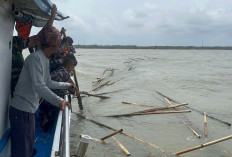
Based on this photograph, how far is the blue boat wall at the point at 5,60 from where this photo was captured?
9.87 feet

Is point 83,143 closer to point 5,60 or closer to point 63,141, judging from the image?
point 63,141

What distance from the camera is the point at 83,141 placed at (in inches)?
101

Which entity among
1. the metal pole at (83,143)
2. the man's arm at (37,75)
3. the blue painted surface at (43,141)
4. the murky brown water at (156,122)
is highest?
the man's arm at (37,75)

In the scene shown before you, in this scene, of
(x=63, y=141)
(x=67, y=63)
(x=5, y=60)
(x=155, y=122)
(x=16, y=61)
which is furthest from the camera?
(x=155, y=122)

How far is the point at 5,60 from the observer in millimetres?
3156

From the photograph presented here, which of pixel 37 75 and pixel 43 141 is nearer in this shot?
pixel 37 75

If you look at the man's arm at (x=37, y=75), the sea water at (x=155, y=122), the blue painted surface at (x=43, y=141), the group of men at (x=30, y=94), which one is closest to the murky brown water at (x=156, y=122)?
the sea water at (x=155, y=122)

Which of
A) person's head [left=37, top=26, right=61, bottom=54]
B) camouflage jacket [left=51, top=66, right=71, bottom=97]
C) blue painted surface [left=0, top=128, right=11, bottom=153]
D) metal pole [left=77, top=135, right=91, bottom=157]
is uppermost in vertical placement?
person's head [left=37, top=26, right=61, bottom=54]

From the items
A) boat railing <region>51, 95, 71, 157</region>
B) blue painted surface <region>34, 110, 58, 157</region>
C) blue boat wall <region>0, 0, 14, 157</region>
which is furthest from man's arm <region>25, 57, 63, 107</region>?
blue painted surface <region>34, 110, 58, 157</region>

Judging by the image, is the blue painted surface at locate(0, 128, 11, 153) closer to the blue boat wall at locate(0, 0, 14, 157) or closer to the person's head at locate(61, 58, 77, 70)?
the blue boat wall at locate(0, 0, 14, 157)

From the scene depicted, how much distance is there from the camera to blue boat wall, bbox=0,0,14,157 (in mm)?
3008

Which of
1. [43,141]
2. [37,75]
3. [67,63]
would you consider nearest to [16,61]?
[37,75]

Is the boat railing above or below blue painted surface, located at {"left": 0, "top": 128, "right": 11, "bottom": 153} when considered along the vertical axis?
above

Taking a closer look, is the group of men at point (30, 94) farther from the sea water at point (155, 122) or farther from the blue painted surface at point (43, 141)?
the sea water at point (155, 122)
